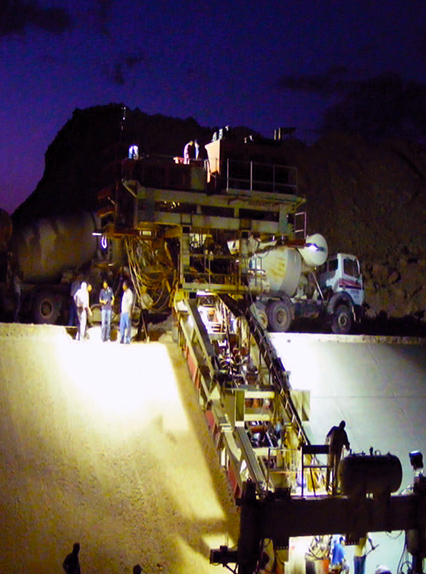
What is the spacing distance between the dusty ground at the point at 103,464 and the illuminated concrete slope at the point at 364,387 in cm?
310

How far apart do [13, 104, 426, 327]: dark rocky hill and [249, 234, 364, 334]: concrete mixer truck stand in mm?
12065

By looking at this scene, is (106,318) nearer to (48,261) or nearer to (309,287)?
(48,261)

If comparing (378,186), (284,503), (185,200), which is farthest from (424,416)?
(378,186)

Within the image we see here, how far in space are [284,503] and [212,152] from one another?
12009 millimetres

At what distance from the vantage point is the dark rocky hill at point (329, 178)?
40.6 meters

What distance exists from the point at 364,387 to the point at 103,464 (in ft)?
27.1

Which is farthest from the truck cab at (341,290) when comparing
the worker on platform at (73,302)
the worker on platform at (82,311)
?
the worker on platform at (82,311)

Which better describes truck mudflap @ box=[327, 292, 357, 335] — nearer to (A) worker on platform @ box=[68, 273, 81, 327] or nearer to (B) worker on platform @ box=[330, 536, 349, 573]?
(A) worker on platform @ box=[68, 273, 81, 327]

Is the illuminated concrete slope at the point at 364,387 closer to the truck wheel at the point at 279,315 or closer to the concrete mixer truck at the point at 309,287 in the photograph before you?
the truck wheel at the point at 279,315

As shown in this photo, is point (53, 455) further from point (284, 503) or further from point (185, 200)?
point (185, 200)

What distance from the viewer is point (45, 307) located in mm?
21578

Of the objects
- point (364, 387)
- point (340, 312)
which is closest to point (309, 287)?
point (340, 312)

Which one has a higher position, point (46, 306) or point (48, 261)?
point (48, 261)

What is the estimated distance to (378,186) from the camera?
46.0 m
